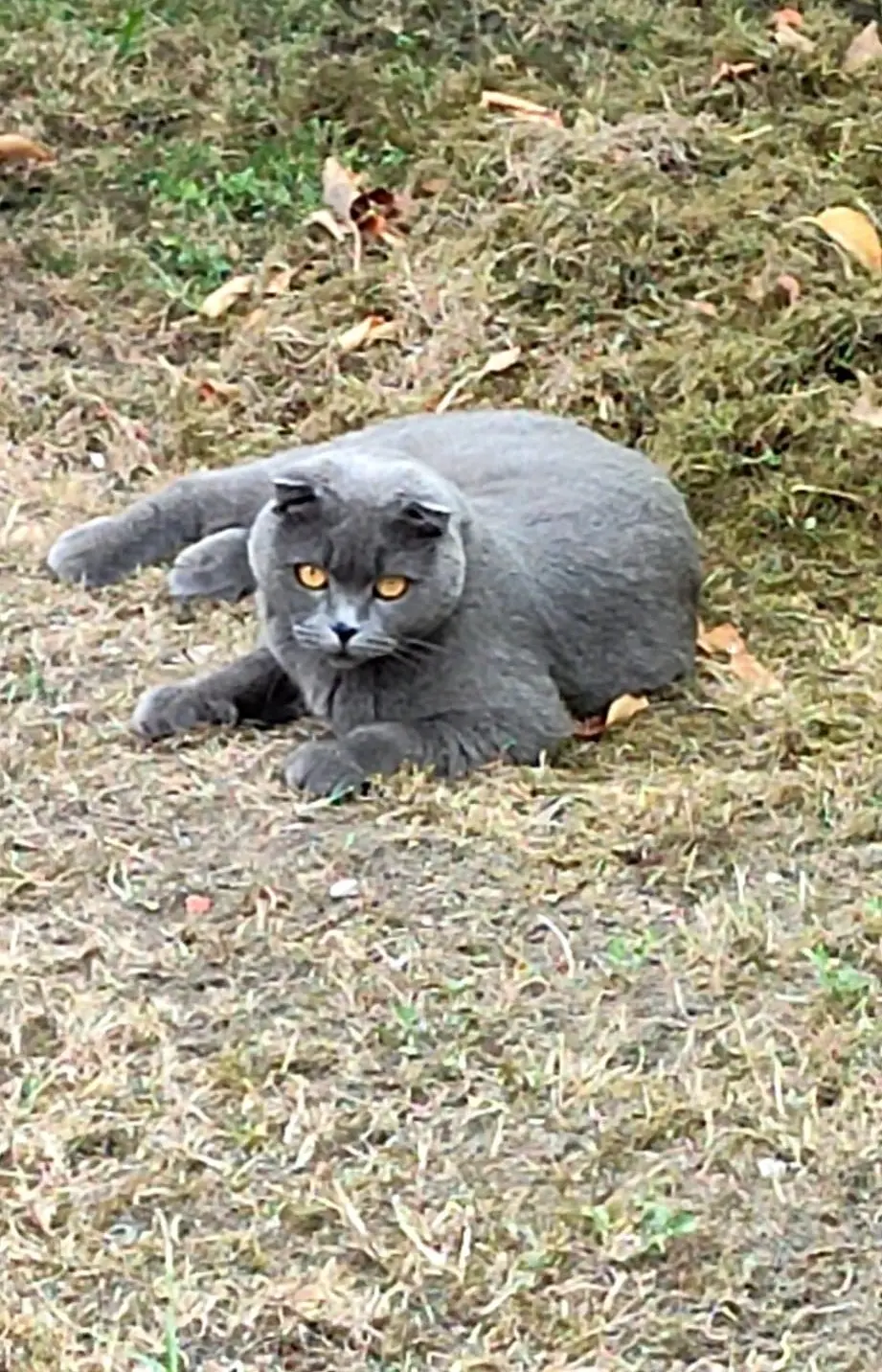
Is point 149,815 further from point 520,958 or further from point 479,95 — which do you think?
point 479,95

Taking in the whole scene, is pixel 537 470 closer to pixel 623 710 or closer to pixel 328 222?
pixel 623 710

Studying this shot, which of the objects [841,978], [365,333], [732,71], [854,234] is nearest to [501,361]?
[365,333]

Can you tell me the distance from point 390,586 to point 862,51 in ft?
8.59

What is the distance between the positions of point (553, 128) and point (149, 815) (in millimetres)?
2541

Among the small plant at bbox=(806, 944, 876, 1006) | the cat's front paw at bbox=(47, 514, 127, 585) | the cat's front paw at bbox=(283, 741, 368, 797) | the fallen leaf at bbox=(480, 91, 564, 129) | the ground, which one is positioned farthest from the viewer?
the fallen leaf at bbox=(480, 91, 564, 129)

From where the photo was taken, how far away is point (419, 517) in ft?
11.6

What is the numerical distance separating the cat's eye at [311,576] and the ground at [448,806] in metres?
0.27

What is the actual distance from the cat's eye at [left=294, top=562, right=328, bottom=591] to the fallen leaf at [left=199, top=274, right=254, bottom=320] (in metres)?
1.72

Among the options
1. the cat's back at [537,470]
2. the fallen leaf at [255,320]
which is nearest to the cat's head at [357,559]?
the cat's back at [537,470]

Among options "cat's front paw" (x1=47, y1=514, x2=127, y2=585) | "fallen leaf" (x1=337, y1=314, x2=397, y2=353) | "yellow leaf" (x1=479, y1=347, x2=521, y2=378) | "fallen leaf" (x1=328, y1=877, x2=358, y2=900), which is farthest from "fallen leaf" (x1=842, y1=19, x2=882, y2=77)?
"fallen leaf" (x1=328, y1=877, x2=358, y2=900)

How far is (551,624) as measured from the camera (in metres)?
3.87

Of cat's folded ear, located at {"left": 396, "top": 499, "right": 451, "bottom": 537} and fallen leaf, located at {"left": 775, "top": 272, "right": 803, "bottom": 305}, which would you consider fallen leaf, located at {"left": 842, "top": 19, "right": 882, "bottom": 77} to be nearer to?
fallen leaf, located at {"left": 775, "top": 272, "right": 803, "bottom": 305}

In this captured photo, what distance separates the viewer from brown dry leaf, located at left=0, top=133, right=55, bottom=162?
5.46m

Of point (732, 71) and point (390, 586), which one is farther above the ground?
point (732, 71)
